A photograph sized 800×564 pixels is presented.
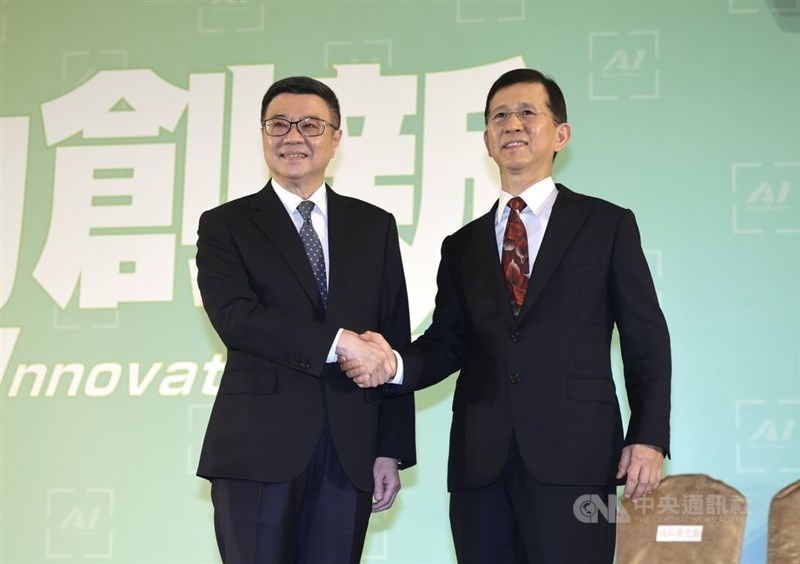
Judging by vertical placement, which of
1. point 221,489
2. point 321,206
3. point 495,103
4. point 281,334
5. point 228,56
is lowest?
point 221,489

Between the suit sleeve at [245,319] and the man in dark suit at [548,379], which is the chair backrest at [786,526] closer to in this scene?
the man in dark suit at [548,379]

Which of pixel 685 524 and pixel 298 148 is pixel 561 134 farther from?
pixel 685 524

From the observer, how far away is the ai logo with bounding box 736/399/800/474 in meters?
3.59

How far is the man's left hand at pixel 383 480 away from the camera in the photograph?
8.05ft

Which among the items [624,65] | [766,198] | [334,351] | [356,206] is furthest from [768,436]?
[334,351]

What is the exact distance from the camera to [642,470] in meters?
2.24

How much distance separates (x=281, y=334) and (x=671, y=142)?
2100 mm

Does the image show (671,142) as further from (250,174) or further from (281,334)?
(281,334)

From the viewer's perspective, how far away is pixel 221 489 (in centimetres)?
228

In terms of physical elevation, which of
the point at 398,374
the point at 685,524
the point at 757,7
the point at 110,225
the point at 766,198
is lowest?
the point at 685,524

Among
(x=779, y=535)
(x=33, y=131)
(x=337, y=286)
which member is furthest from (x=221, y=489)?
(x=33, y=131)

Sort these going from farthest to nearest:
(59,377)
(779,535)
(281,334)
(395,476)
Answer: (59,377) → (779,535) → (395,476) → (281,334)

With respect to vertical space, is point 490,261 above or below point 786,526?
above

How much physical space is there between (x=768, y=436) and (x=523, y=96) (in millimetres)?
1749
